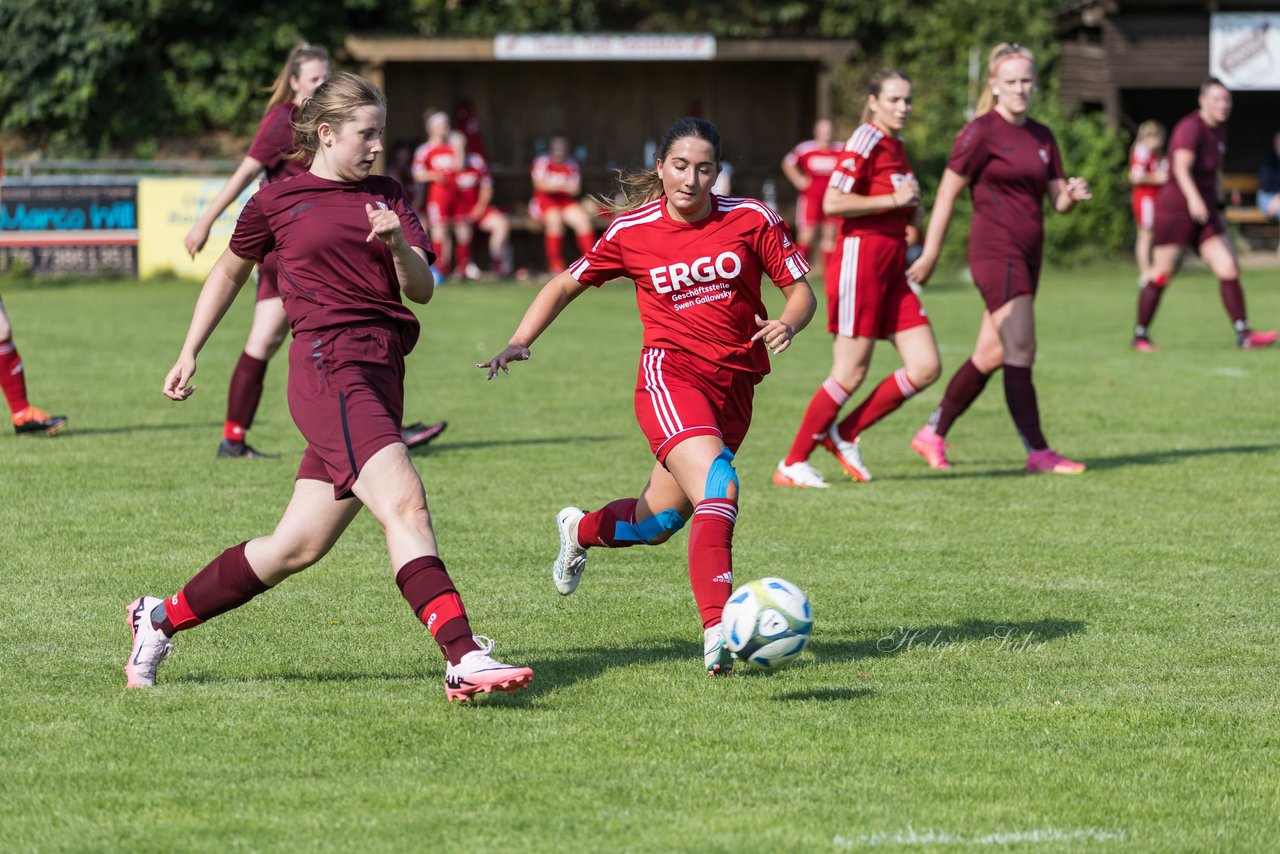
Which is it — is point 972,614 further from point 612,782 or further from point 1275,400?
point 1275,400

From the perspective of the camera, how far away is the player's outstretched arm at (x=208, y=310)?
5219 millimetres

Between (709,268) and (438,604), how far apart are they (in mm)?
1457

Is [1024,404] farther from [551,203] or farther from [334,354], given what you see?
[551,203]

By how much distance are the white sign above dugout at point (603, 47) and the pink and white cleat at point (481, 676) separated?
23.2 m

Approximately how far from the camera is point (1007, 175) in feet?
30.5

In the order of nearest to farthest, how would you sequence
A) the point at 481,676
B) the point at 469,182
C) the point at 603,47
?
the point at 481,676, the point at 469,182, the point at 603,47

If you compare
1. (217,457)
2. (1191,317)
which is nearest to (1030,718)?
(217,457)

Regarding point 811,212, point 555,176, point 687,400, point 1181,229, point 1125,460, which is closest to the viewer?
point 687,400

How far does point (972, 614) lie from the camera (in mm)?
6234

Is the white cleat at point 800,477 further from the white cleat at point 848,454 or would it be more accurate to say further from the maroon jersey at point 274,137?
the maroon jersey at point 274,137

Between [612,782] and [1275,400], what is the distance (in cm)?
940

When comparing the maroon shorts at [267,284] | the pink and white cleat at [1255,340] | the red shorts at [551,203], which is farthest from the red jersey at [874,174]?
the red shorts at [551,203]

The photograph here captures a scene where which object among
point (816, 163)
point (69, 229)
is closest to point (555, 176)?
point (816, 163)

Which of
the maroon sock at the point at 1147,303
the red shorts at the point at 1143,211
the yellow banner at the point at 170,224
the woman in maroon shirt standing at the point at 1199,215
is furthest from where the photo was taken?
the yellow banner at the point at 170,224
